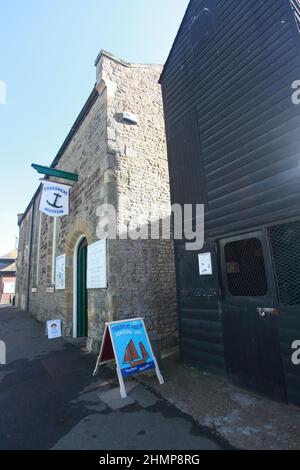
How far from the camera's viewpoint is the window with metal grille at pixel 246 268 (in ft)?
12.5

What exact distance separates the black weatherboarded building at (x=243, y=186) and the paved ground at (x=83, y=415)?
131 cm

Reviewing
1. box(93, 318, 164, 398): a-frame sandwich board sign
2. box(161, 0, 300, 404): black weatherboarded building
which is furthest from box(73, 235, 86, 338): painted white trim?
box(161, 0, 300, 404): black weatherboarded building

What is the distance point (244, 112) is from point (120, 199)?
338 centimetres

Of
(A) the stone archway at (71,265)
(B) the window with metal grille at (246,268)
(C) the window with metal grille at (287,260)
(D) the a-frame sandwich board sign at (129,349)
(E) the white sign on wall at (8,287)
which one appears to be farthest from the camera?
(E) the white sign on wall at (8,287)

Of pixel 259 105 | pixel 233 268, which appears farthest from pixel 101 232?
pixel 259 105

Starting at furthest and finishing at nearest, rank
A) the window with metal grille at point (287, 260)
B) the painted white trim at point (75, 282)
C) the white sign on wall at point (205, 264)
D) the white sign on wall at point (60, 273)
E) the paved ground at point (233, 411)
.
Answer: the white sign on wall at point (60, 273), the painted white trim at point (75, 282), the white sign on wall at point (205, 264), the window with metal grille at point (287, 260), the paved ground at point (233, 411)

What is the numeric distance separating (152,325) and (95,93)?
684 cm

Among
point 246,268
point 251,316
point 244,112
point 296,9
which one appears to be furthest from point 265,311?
point 296,9

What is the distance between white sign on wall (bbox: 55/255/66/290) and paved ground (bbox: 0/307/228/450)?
3446 mm

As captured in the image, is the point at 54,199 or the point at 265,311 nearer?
the point at 265,311

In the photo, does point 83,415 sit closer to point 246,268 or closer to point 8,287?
point 246,268

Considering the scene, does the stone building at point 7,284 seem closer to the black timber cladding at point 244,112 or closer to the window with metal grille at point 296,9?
the black timber cladding at point 244,112

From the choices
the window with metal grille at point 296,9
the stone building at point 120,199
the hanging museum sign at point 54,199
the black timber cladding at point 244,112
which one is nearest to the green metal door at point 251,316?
the black timber cladding at point 244,112

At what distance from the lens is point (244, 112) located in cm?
411
